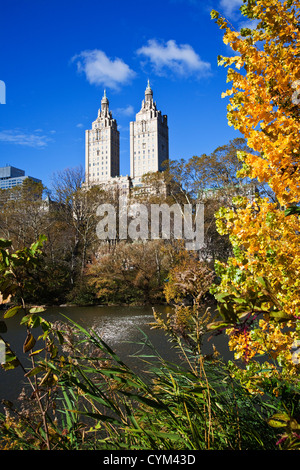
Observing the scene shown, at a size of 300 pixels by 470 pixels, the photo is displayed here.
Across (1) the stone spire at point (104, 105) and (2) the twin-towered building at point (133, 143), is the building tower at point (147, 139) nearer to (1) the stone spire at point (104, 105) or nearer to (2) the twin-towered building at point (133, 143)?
(2) the twin-towered building at point (133, 143)

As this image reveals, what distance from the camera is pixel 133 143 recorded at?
82.2m

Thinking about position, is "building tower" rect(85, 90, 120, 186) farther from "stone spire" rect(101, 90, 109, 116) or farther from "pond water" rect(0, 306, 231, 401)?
"pond water" rect(0, 306, 231, 401)

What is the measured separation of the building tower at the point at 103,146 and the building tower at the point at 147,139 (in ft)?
15.9

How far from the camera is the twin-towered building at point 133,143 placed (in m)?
79.9

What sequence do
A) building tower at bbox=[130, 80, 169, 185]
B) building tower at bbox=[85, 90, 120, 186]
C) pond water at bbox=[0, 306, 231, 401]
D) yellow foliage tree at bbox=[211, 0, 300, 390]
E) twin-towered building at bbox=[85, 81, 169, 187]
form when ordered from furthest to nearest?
building tower at bbox=[85, 90, 120, 186], twin-towered building at bbox=[85, 81, 169, 187], building tower at bbox=[130, 80, 169, 185], pond water at bbox=[0, 306, 231, 401], yellow foliage tree at bbox=[211, 0, 300, 390]

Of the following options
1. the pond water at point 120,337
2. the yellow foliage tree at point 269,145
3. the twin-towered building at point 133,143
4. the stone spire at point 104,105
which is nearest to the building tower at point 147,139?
the twin-towered building at point 133,143

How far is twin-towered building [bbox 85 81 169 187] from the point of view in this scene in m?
79.9

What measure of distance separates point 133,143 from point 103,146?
776 cm

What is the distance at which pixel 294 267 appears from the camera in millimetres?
1608

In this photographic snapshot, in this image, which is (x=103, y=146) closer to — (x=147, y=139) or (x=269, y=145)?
(x=147, y=139)

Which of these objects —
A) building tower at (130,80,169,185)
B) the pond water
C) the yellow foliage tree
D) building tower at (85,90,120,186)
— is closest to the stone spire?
building tower at (85,90,120,186)

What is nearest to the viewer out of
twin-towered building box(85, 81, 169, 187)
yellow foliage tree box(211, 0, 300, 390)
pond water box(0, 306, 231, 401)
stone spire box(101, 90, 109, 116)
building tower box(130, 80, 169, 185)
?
yellow foliage tree box(211, 0, 300, 390)
